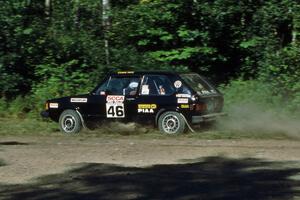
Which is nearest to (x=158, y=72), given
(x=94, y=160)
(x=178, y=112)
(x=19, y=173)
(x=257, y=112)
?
(x=178, y=112)

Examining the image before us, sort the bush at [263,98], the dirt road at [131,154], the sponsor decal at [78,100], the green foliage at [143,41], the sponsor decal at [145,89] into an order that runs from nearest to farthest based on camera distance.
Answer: the dirt road at [131,154]
the sponsor decal at [145,89]
the sponsor decal at [78,100]
the bush at [263,98]
the green foliage at [143,41]

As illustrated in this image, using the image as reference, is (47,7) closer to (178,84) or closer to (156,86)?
(156,86)

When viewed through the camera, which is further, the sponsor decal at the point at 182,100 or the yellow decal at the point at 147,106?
the yellow decal at the point at 147,106

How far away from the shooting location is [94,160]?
11789mm

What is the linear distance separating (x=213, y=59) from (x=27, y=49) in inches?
248

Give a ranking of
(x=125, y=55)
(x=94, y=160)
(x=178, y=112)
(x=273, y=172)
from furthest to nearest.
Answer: (x=125, y=55) → (x=178, y=112) → (x=94, y=160) → (x=273, y=172)

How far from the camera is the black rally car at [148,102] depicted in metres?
15.8

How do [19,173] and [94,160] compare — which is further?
[94,160]

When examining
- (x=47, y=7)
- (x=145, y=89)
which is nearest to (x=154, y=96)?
(x=145, y=89)

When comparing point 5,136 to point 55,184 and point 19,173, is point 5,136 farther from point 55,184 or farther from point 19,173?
point 55,184

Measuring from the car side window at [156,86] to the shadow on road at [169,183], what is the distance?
5014mm

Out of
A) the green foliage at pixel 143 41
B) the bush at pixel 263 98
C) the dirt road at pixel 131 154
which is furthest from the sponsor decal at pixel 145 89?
the green foliage at pixel 143 41

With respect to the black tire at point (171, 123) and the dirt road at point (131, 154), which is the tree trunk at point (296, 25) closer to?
the black tire at point (171, 123)

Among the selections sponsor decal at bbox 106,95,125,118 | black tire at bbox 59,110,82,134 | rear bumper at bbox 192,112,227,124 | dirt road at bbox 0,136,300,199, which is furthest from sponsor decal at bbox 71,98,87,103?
rear bumper at bbox 192,112,227,124
